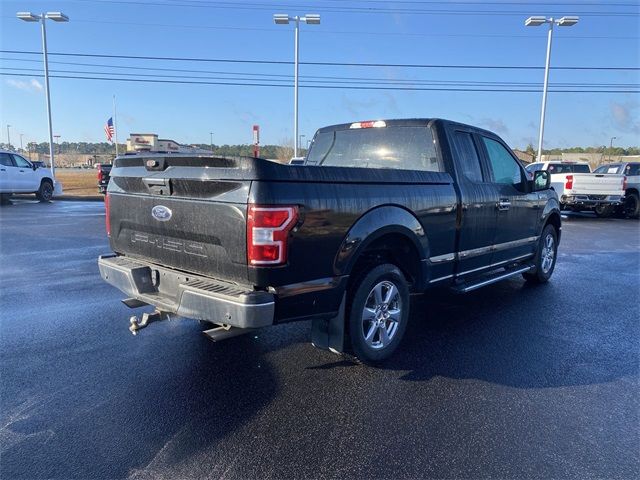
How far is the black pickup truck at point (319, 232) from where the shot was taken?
121 inches

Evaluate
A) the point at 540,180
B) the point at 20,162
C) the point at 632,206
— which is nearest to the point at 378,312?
the point at 540,180

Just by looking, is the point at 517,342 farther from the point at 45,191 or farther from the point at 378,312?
the point at 45,191

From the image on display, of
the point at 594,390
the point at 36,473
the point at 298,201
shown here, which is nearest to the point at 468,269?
the point at 594,390

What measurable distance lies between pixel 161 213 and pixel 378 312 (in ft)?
6.38

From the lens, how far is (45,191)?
63.2ft

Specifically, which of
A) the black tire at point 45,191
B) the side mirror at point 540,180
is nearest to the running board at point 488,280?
the side mirror at point 540,180

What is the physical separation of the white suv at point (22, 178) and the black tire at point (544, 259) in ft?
59.9

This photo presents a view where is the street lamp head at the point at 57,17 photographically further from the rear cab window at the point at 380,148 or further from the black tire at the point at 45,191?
the rear cab window at the point at 380,148

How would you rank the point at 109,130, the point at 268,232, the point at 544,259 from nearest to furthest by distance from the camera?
the point at 268,232 < the point at 544,259 < the point at 109,130

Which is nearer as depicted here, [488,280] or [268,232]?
[268,232]

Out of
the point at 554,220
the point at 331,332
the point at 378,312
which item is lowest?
the point at 331,332

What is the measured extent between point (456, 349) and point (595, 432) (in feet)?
4.72

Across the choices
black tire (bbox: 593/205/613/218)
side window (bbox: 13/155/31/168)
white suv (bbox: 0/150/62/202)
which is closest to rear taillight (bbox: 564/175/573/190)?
black tire (bbox: 593/205/613/218)

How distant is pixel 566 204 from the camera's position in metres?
16.4
